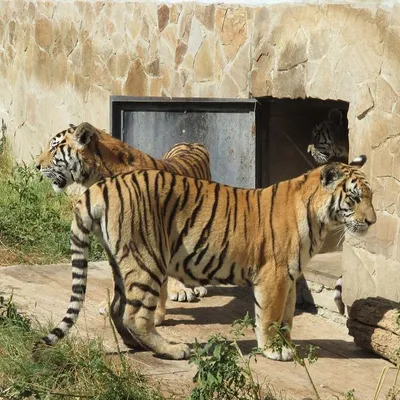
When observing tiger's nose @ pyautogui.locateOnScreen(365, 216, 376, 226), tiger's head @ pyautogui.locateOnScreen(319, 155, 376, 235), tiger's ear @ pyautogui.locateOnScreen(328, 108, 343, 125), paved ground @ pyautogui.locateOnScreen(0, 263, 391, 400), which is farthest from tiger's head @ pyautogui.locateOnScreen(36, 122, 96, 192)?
tiger's ear @ pyautogui.locateOnScreen(328, 108, 343, 125)

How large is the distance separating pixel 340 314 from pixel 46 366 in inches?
98.2

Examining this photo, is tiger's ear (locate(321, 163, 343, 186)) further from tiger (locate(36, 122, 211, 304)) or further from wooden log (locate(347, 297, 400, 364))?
tiger (locate(36, 122, 211, 304))

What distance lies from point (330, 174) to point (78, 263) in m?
1.54

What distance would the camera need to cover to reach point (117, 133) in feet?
27.3

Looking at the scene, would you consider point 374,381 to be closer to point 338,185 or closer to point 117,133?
point 338,185

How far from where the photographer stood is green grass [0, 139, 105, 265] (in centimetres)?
893

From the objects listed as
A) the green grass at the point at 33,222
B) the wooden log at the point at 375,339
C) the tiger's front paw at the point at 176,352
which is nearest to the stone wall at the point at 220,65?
the wooden log at the point at 375,339

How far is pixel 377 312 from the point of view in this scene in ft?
20.8

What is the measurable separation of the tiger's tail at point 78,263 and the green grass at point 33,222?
2870 millimetres

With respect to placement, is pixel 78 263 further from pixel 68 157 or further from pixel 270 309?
pixel 68 157

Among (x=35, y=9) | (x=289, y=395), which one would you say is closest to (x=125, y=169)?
(x=289, y=395)

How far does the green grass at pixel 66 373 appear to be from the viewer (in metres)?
5.14

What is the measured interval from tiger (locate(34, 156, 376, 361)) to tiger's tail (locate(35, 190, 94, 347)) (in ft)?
0.08

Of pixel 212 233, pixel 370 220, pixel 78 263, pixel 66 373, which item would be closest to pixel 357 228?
pixel 370 220
